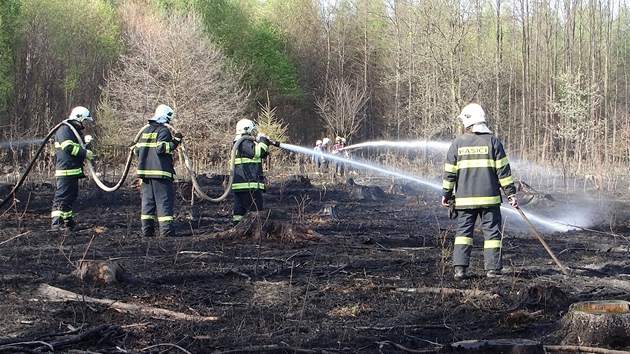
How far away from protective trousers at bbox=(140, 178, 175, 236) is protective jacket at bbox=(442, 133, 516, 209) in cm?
418

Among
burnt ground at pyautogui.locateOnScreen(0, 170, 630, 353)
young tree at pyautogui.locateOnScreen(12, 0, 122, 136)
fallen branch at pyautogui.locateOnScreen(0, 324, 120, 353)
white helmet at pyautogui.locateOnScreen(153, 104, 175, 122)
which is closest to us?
fallen branch at pyautogui.locateOnScreen(0, 324, 120, 353)

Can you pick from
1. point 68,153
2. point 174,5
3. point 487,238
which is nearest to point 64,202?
point 68,153

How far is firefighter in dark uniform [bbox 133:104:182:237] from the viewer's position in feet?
32.0

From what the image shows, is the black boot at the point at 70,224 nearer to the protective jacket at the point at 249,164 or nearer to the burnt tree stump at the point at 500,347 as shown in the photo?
the protective jacket at the point at 249,164

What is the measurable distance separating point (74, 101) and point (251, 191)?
24646mm

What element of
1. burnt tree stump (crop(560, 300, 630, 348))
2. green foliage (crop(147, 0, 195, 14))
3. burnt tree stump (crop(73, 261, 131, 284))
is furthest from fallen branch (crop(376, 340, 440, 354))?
green foliage (crop(147, 0, 195, 14))

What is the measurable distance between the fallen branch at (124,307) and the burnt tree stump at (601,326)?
7.68ft

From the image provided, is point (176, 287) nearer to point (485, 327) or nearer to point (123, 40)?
point (485, 327)

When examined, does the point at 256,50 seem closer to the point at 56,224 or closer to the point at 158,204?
the point at 56,224

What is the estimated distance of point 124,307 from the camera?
17.2 ft

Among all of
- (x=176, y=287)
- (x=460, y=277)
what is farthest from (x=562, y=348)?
(x=176, y=287)

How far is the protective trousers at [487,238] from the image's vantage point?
680 cm

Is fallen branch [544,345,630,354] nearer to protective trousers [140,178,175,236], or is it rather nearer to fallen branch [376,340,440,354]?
fallen branch [376,340,440,354]

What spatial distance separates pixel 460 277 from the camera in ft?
22.4
